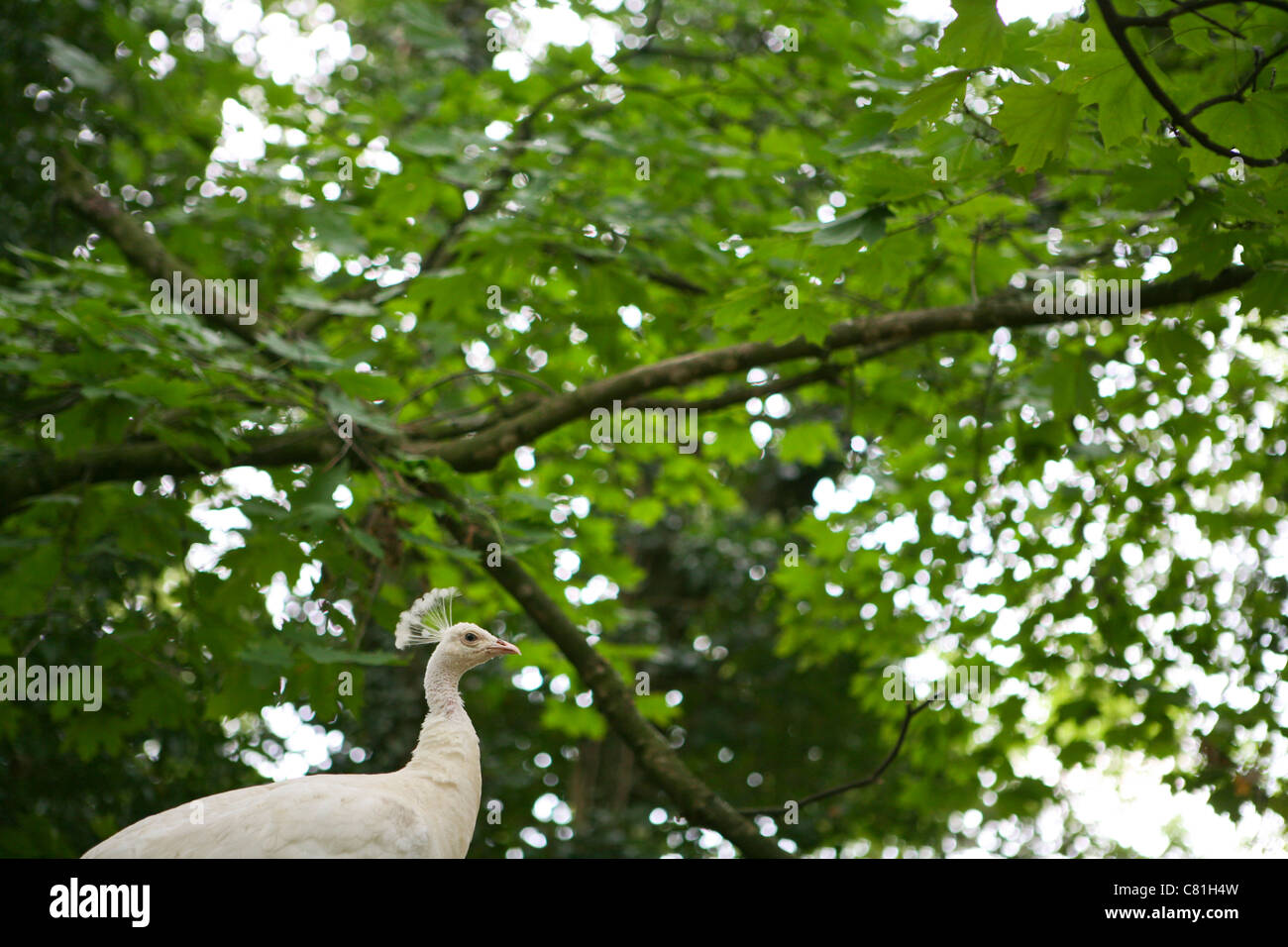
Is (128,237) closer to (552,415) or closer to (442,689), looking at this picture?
(552,415)

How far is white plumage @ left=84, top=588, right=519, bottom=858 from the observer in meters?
2.10

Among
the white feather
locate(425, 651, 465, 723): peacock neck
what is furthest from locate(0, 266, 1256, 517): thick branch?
locate(425, 651, 465, 723): peacock neck

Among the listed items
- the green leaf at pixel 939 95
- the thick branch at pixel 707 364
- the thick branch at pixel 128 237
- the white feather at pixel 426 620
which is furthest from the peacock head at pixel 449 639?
the thick branch at pixel 128 237

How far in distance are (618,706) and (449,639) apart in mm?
1748

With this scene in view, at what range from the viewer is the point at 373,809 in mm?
2125

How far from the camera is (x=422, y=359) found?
642cm

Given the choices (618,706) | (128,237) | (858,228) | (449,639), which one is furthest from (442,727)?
(128,237)

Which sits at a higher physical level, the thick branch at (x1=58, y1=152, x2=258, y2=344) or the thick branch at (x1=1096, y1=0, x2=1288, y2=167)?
the thick branch at (x1=58, y1=152, x2=258, y2=344)

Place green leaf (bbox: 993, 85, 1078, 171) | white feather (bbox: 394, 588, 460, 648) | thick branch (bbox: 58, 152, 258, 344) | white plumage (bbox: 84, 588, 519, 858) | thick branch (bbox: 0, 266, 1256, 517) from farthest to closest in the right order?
thick branch (bbox: 58, 152, 258, 344), thick branch (bbox: 0, 266, 1256, 517), green leaf (bbox: 993, 85, 1078, 171), white feather (bbox: 394, 588, 460, 648), white plumage (bbox: 84, 588, 519, 858)

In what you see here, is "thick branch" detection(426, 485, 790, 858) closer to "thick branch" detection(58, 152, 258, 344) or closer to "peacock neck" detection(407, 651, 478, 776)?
"peacock neck" detection(407, 651, 478, 776)

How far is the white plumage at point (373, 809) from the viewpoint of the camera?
2.10m

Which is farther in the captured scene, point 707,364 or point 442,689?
point 707,364
